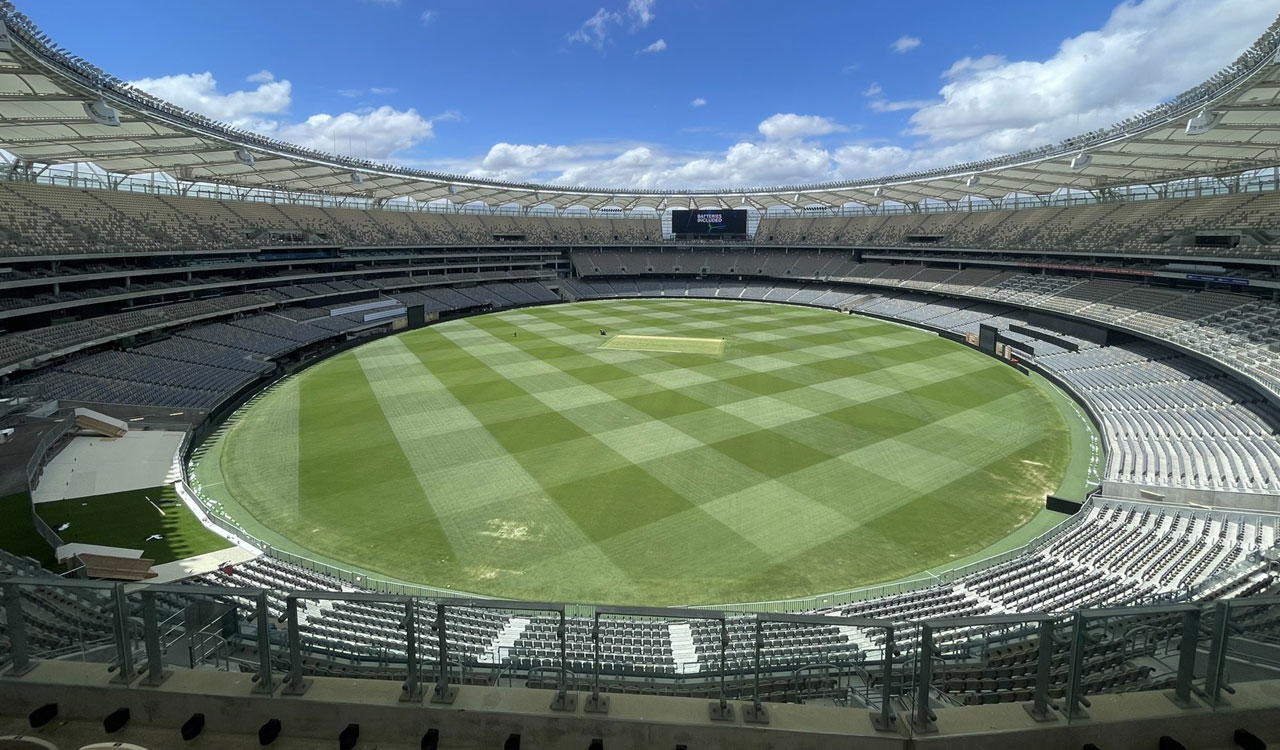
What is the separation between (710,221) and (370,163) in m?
47.0

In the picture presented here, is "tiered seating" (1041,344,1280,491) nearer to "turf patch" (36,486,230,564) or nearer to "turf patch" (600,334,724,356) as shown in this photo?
"turf patch" (600,334,724,356)

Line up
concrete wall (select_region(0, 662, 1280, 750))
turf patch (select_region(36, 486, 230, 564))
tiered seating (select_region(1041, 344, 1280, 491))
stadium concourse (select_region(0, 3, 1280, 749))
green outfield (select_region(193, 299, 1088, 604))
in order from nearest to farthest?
concrete wall (select_region(0, 662, 1280, 750)) → stadium concourse (select_region(0, 3, 1280, 749)) → turf patch (select_region(36, 486, 230, 564)) → green outfield (select_region(193, 299, 1088, 604)) → tiered seating (select_region(1041, 344, 1280, 491))

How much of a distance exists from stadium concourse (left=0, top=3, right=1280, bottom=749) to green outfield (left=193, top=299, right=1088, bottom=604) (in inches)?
10.1

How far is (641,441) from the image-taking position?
26453 mm

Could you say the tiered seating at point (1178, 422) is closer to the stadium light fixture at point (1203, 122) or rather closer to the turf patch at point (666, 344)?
the stadium light fixture at point (1203, 122)

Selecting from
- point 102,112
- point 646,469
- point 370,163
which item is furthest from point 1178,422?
point 370,163

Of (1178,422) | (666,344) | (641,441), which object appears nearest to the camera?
(1178,422)

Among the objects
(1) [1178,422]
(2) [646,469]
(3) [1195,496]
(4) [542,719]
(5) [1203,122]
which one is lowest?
(2) [646,469]

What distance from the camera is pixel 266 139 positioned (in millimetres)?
41062

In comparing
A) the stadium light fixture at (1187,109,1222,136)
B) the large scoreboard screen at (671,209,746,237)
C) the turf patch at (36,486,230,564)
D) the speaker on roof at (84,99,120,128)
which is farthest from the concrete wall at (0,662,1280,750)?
the large scoreboard screen at (671,209,746,237)

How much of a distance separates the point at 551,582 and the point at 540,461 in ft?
27.1

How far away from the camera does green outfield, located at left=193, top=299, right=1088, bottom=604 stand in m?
17.5

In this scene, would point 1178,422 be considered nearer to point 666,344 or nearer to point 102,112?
point 666,344

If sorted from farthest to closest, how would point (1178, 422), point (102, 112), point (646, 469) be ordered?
point (102, 112), point (1178, 422), point (646, 469)
